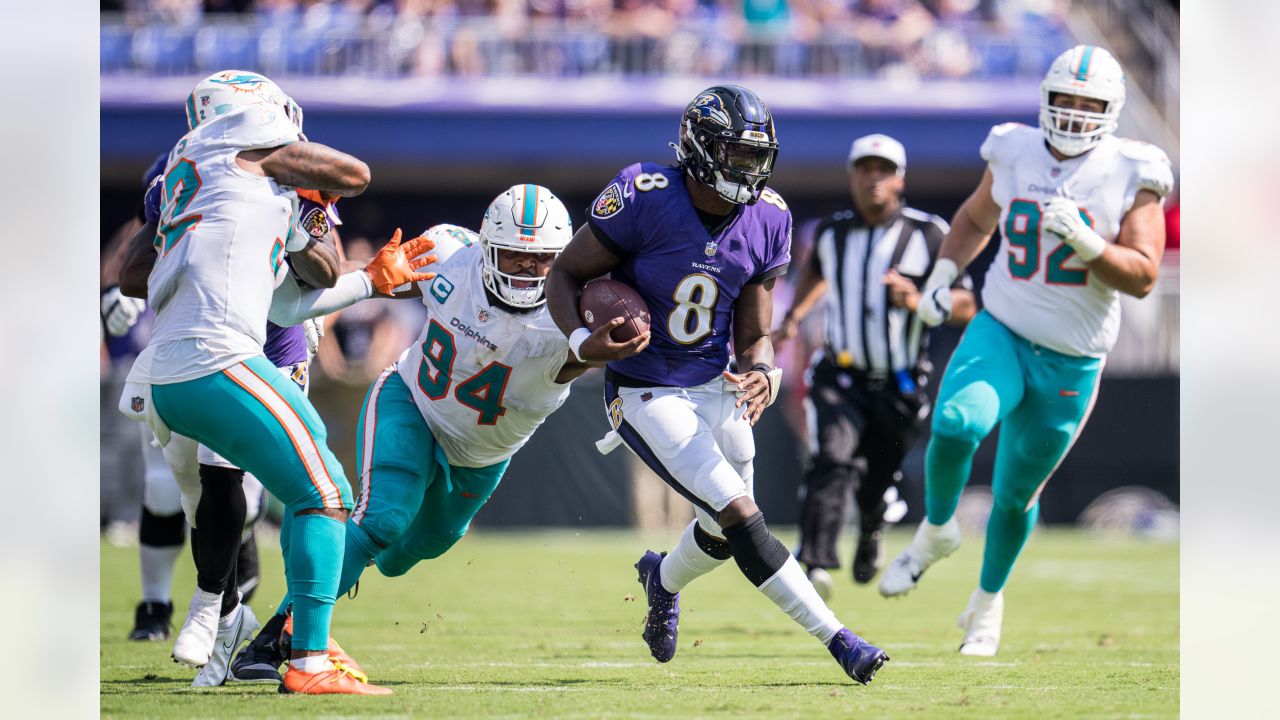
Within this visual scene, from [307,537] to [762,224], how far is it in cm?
158

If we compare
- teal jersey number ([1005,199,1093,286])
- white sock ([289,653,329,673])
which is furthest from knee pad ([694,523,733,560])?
teal jersey number ([1005,199,1093,286])

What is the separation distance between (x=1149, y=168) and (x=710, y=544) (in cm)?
199

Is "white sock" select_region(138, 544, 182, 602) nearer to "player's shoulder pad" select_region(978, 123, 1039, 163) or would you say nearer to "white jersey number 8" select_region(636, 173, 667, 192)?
"white jersey number 8" select_region(636, 173, 667, 192)

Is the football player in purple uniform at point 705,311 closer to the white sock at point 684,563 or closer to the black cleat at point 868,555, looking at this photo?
the white sock at point 684,563

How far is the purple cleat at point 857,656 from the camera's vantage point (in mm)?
4156

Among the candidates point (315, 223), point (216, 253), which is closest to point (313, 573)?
point (216, 253)

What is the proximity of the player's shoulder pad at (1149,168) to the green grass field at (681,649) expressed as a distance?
1.61m

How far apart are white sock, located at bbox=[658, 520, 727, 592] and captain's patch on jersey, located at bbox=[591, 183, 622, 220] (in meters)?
1.01

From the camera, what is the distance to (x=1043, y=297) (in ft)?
17.3

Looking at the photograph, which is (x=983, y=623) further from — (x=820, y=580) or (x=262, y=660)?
(x=262, y=660)

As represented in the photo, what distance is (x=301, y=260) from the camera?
438 cm

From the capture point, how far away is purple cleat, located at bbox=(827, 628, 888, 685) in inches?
164

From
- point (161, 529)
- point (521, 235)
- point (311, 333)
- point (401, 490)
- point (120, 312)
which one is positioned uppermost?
point (521, 235)
